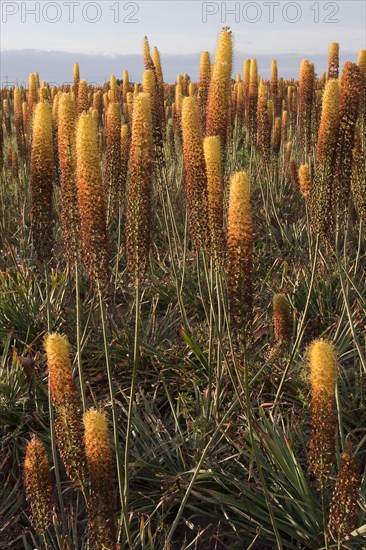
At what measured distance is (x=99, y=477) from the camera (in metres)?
2.37

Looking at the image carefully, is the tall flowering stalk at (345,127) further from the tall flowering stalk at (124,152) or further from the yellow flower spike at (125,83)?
the yellow flower spike at (125,83)

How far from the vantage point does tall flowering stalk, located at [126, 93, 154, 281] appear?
3.00m

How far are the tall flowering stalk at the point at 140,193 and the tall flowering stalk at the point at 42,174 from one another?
42 cm

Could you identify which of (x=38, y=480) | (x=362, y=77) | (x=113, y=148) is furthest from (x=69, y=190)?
(x=362, y=77)

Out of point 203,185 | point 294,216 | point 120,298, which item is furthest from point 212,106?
point 294,216

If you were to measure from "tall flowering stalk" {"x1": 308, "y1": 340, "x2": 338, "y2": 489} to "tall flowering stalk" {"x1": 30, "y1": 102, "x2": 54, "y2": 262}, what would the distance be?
1.56 meters

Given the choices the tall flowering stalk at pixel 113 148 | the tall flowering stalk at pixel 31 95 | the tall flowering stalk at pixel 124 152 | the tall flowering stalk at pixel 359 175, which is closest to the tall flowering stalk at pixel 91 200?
the tall flowering stalk at pixel 359 175

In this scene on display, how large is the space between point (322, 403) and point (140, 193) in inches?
51.2

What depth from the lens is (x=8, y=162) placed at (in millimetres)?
9211

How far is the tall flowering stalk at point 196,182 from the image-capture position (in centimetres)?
330

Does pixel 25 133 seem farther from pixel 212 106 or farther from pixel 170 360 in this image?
pixel 212 106

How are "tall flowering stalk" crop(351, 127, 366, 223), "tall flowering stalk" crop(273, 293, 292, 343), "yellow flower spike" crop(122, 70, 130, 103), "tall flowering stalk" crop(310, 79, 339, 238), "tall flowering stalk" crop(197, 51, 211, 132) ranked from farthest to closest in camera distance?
1. "yellow flower spike" crop(122, 70, 130, 103)
2. "tall flowering stalk" crop(197, 51, 211, 132)
3. "tall flowering stalk" crop(351, 127, 366, 223)
4. "tall flowering stalk" crop(273, 293, 292, 343)
5. "tall flowering stalk" crop(310, 79, 339, 238)

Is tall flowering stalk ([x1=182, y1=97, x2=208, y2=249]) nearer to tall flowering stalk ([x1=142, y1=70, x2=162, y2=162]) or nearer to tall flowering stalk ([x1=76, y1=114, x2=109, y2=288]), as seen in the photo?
tall flowering stalk ([x1=76, y1=114, x2=109, y2=288])

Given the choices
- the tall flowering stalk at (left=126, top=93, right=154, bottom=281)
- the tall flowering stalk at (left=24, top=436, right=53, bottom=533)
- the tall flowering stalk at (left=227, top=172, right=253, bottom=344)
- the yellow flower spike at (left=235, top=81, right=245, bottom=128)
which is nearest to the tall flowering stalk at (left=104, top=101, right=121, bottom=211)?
the tall flowering stalk at (left=126, top=93, right=154, bottom=281)
